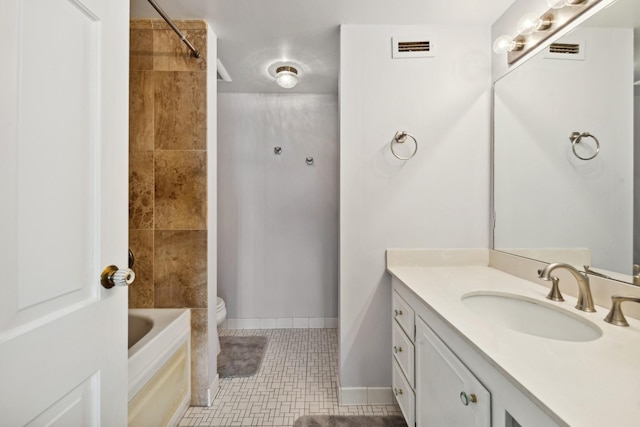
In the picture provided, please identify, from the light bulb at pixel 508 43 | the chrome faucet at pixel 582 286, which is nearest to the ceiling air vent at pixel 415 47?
the light bulb at pixel 508 43

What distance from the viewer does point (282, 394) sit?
183 centimetres

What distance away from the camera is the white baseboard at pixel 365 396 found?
5.70ft

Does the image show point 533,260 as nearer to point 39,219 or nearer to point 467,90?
point 467,90

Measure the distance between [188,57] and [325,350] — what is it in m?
2.41

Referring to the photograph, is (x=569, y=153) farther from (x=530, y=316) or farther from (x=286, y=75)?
(x=286, y=75)

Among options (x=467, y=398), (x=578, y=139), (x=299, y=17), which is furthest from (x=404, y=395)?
(x=299, y=17)

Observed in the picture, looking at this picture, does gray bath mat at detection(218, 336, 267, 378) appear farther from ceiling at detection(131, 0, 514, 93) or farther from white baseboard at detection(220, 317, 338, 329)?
ceiling at detection(131, 0, 514, 93)

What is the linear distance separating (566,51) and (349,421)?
2179 millimetres

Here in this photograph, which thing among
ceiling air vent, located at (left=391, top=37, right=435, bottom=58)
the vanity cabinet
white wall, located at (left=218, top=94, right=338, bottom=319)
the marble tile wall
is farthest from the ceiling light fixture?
the vanity cabinet

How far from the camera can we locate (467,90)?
1.77 metres

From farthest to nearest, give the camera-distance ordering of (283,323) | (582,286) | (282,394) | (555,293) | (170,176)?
(283,323)
(282,394)
(170,176)
(555,293)
(582,286)

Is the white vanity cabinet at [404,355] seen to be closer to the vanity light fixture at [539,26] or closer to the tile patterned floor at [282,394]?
the tile patterned floor at [282,394]

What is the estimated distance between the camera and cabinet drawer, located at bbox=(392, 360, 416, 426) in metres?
1.32

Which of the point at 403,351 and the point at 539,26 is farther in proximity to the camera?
the point at 403,351
